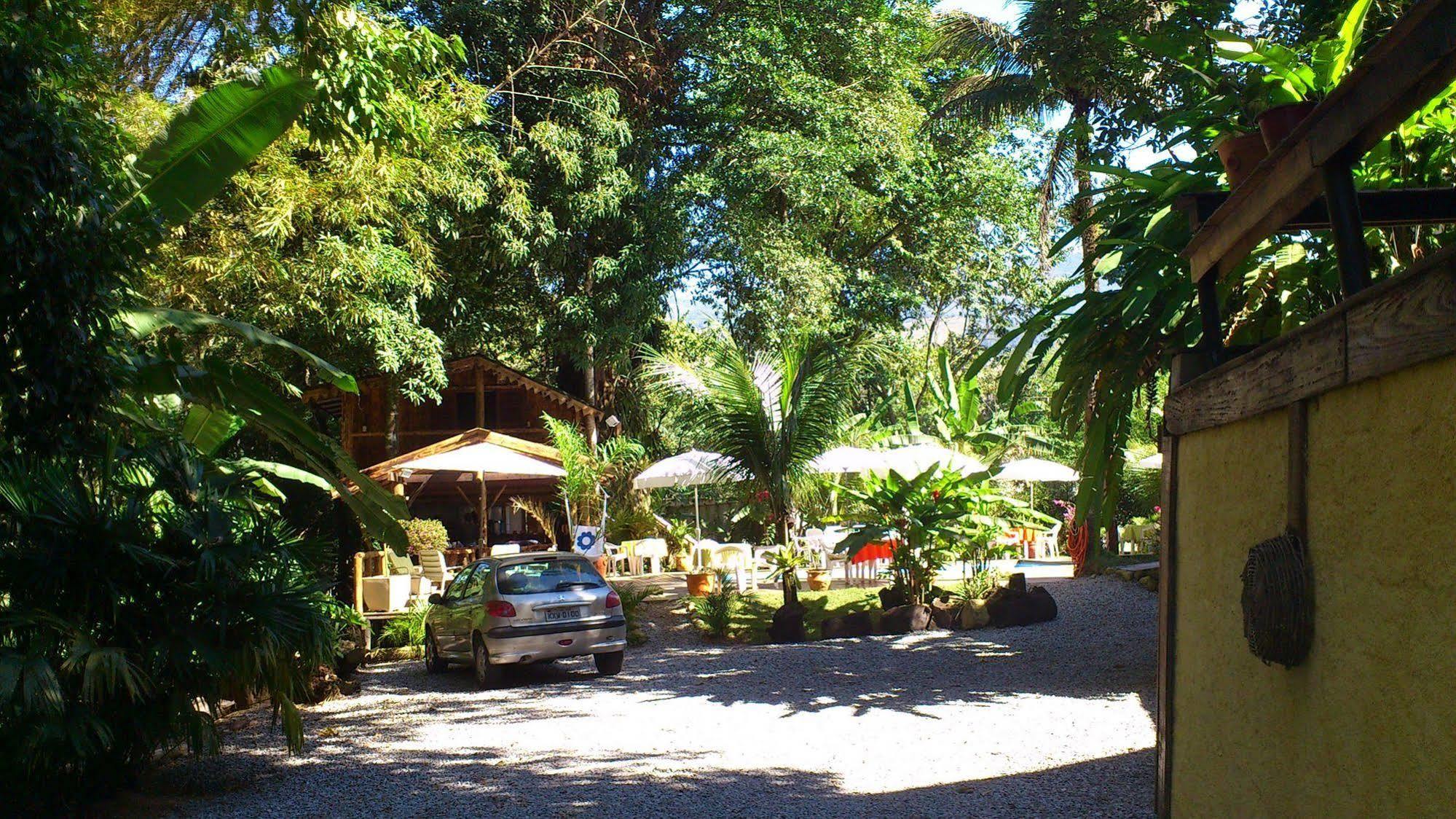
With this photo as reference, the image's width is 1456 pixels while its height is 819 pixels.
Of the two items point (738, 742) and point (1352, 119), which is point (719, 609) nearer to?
point (738, 742)

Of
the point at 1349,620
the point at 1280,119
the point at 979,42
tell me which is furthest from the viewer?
the point at 979,42

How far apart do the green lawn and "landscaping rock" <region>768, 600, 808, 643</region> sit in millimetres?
177

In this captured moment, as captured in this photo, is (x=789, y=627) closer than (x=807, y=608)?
Yes

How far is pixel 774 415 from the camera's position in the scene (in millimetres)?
16250

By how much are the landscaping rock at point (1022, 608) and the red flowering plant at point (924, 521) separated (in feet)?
3.33

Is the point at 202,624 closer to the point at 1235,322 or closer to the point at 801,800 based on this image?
the point at 801,800

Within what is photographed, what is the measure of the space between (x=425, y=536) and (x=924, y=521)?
9058 millimetres

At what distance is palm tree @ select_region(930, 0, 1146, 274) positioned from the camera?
14.7 m

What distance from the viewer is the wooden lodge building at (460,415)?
79.4 feet

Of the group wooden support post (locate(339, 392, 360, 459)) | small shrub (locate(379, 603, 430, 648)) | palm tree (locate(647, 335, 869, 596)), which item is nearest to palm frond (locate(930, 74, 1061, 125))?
palm tree (locate(647, 335, 869, 596))

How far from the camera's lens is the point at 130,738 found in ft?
23.0

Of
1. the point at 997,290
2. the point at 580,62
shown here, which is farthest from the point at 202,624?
the point at 997,290

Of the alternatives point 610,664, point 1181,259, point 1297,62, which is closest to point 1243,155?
point 1297,62

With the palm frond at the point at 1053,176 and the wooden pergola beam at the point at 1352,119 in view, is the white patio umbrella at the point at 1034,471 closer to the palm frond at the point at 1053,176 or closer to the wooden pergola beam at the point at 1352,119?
the palm frond at the point at 1053,176
